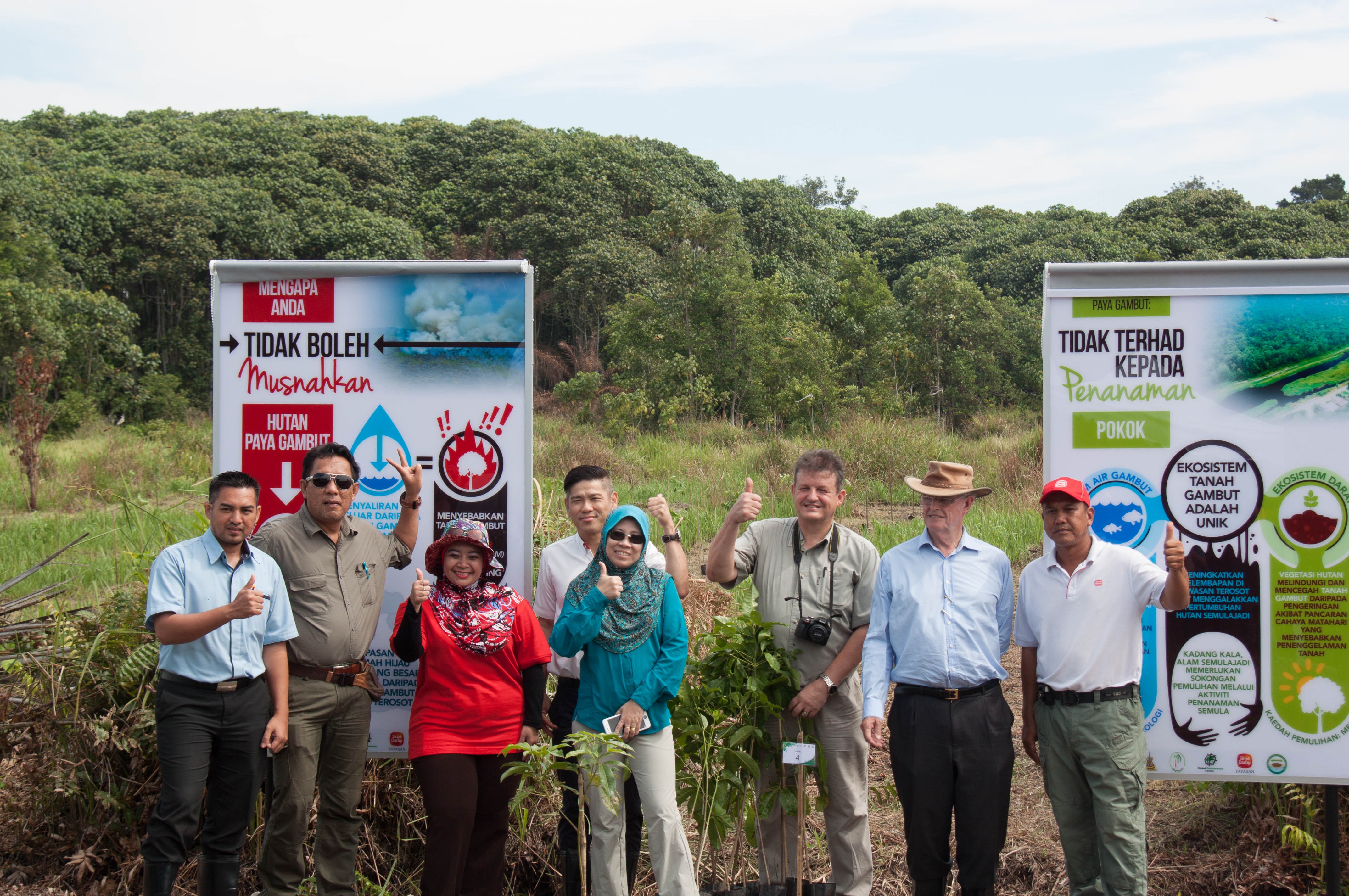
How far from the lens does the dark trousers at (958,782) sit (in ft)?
11.7

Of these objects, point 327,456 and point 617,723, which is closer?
point 617,723

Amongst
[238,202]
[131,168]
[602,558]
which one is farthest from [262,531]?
[131,168]

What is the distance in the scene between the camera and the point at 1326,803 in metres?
4.04

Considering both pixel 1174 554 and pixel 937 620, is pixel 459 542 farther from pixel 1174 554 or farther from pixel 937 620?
pixel 1174 554

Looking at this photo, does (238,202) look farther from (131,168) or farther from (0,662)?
(0,662)

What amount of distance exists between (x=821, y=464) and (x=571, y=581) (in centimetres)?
103

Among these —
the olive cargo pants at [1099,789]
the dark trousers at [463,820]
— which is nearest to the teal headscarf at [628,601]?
the dark trousers at [463,820]

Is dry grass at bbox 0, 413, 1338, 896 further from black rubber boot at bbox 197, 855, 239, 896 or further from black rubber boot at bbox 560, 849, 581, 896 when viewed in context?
black rubber boot at bbox 197, 855, 239, 896

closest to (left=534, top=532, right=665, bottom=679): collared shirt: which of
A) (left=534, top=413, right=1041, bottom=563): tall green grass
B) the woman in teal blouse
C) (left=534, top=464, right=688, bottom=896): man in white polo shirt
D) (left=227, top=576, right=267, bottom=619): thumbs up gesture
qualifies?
(left=534, top=464, right=688, bottom=896): man in white polo shirt

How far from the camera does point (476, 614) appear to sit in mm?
3781

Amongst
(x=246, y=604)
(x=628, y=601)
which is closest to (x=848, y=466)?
(x=628, y=601)

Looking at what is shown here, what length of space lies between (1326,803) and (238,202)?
29728mm

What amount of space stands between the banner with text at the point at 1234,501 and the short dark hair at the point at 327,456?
2.73 meters

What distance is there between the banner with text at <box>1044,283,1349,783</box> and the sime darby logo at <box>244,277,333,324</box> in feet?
9.88
